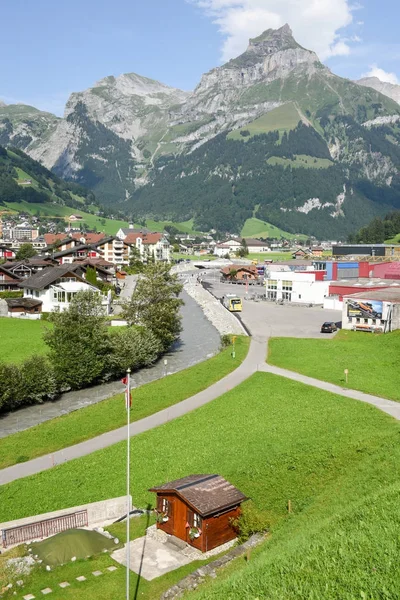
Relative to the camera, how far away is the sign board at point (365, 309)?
6272 cm

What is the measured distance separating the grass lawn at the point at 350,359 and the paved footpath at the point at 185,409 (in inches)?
46.9

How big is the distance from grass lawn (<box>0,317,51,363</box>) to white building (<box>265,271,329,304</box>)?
42103 mm

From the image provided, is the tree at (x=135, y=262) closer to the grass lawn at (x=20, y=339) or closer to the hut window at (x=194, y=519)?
the grass lawn at (x=20, y=339)

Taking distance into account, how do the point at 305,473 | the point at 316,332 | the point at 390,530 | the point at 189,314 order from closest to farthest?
the point at 390,530
the point at 305,473
the point at 316,332
the point at 189,314

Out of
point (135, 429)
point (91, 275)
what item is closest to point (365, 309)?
point (135, 429)

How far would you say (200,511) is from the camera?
19516 mm

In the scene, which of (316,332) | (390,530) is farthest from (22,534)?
(316,332)

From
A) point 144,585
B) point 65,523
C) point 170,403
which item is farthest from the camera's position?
point 170,403

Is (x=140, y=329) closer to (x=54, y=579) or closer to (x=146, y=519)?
(x=146, y=519)

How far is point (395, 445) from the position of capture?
1009 inches

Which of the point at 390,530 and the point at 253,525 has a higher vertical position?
the point at 390,530

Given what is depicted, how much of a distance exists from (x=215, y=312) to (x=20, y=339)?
33.1 m

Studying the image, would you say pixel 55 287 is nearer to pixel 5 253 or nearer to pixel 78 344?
pixel 78 344

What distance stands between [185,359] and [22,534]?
36394 millimetres
